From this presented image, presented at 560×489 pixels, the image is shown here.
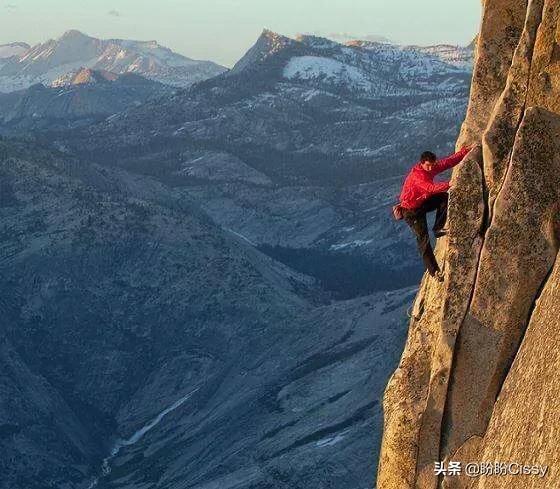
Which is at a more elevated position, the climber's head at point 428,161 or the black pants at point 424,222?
the climber's head at point 428,161

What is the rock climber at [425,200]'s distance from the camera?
2506cm

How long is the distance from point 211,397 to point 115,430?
64.6ft

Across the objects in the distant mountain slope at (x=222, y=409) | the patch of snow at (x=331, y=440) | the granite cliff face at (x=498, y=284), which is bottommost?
the distant mountain slope at (x=222, y=409)

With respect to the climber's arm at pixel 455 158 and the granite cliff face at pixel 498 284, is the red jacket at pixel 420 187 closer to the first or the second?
the climber's arm at pixel 455 158

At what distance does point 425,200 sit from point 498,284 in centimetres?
359

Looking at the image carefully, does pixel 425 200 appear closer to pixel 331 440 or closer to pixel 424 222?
pixel 424 222

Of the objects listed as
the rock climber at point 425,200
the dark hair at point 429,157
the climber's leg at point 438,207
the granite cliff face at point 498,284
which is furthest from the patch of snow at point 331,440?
the dark hair at point 429,157

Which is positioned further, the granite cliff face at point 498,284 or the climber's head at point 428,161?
the climber's head at point 428,161

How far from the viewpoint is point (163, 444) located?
516 feet

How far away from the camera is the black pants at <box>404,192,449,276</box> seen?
25.0 metres

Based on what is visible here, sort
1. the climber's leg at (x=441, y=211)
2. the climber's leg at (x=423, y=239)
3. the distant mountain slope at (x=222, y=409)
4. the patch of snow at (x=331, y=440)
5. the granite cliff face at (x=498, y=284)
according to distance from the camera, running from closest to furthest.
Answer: the granite cliff face at (x=498, y=284), the climber's leg at (x=423, y=239), the climber's leg at (x=441, y=211), the patch of snow at (x=331, y=440), the distant mountain slope at (x=222, y=409)

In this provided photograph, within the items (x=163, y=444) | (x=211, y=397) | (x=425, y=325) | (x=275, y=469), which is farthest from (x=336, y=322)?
(x=425, y=325)

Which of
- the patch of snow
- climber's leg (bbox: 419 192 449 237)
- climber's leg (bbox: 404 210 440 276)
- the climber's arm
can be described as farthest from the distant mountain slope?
the climber's arm

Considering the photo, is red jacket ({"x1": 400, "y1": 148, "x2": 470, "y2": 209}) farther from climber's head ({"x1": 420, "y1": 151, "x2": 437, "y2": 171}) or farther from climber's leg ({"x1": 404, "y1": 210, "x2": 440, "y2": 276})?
climber's leg ({"x1": 404, "y1": 210, "x2": 440, "y2": 276})
